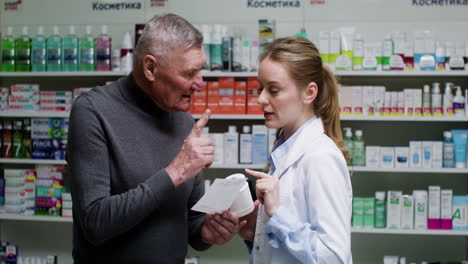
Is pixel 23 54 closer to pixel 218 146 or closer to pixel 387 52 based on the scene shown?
pixel 218 146

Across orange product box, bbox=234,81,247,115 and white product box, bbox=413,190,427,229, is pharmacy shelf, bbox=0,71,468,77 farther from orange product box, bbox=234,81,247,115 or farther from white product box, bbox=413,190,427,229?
white product box, bbox=413,190,427,229

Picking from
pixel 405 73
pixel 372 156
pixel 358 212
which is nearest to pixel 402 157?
pixel 372 156

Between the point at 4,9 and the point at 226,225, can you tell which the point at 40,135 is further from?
the point at 226,225

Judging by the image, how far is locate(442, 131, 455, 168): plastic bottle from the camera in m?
3.62

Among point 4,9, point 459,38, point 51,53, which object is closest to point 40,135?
point 51,53

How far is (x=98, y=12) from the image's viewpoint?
14.2ft

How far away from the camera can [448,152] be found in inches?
143

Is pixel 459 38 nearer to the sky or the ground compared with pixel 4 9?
nearer to the ground

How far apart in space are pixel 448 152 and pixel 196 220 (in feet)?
8.01

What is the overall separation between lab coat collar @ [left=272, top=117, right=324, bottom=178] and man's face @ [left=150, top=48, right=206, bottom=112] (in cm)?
42

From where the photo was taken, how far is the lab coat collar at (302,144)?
1529 millimetres

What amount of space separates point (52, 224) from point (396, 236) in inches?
125

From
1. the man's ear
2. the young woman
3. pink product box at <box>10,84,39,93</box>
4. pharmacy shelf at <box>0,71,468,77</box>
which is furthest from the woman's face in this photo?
pink product box at <box>10,84,39,93</box>

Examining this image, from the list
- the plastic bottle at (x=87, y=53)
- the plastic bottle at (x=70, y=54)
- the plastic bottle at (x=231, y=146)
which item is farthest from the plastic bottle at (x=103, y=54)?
the plastic bottle at (x=231, y=146)
